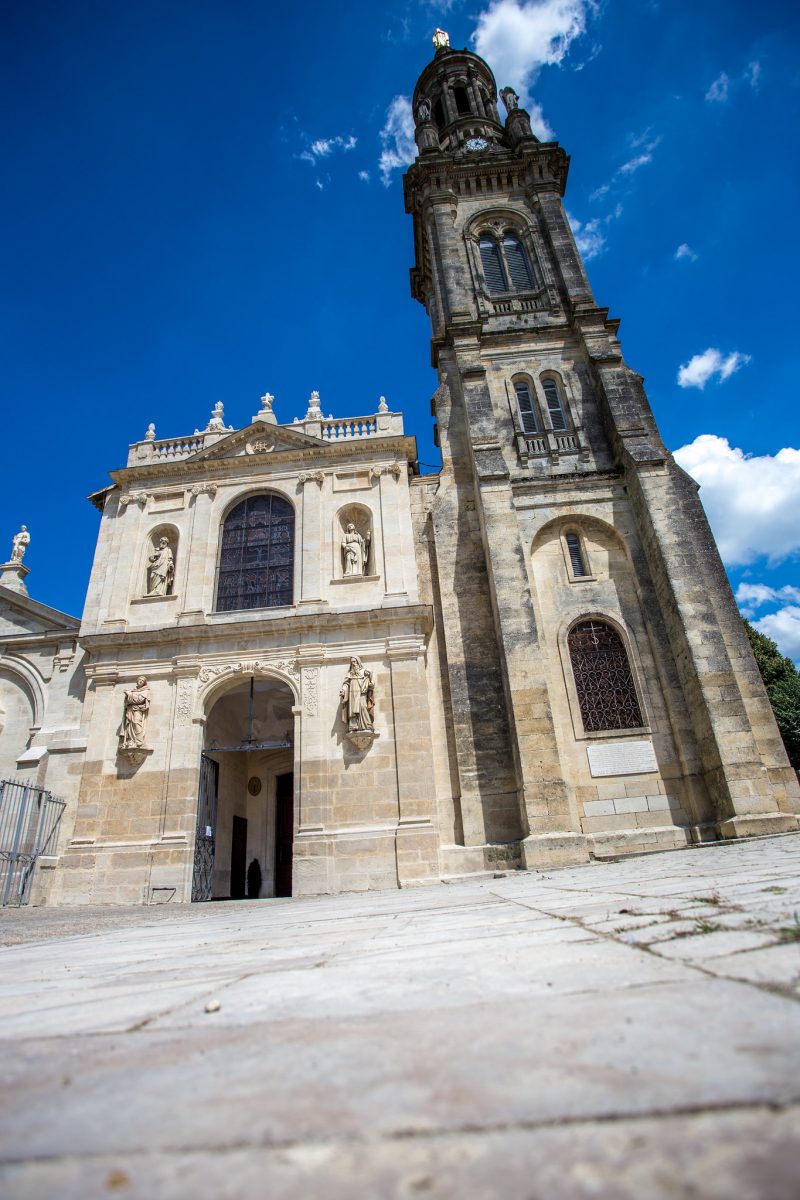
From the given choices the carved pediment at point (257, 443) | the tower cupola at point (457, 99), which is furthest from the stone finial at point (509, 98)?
the carved pediment at point (257, 443)

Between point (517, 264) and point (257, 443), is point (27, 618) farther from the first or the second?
point (517, 264)

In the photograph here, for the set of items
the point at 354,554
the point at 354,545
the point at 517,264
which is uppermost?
the point at 517,264

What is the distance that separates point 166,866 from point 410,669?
6.14m

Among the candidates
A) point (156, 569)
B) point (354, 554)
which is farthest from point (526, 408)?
point (156, 569)

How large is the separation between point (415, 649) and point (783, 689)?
17189 mm

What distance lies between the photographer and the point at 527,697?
38.3 feet

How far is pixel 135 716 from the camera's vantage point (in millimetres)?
13039

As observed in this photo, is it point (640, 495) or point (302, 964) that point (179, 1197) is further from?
point (640, 495)

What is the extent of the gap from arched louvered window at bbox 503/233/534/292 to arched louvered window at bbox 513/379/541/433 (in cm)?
391

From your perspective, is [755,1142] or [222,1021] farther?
[222,1021]

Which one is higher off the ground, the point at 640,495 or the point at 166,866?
the point at 640,495

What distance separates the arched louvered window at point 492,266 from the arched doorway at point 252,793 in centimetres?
1337

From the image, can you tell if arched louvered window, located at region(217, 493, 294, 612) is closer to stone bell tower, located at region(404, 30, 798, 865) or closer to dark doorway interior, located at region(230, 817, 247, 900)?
stone bell tower, located at region(404, 30, 798, 865)

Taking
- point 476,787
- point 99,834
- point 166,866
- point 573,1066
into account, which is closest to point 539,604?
point 476,787
